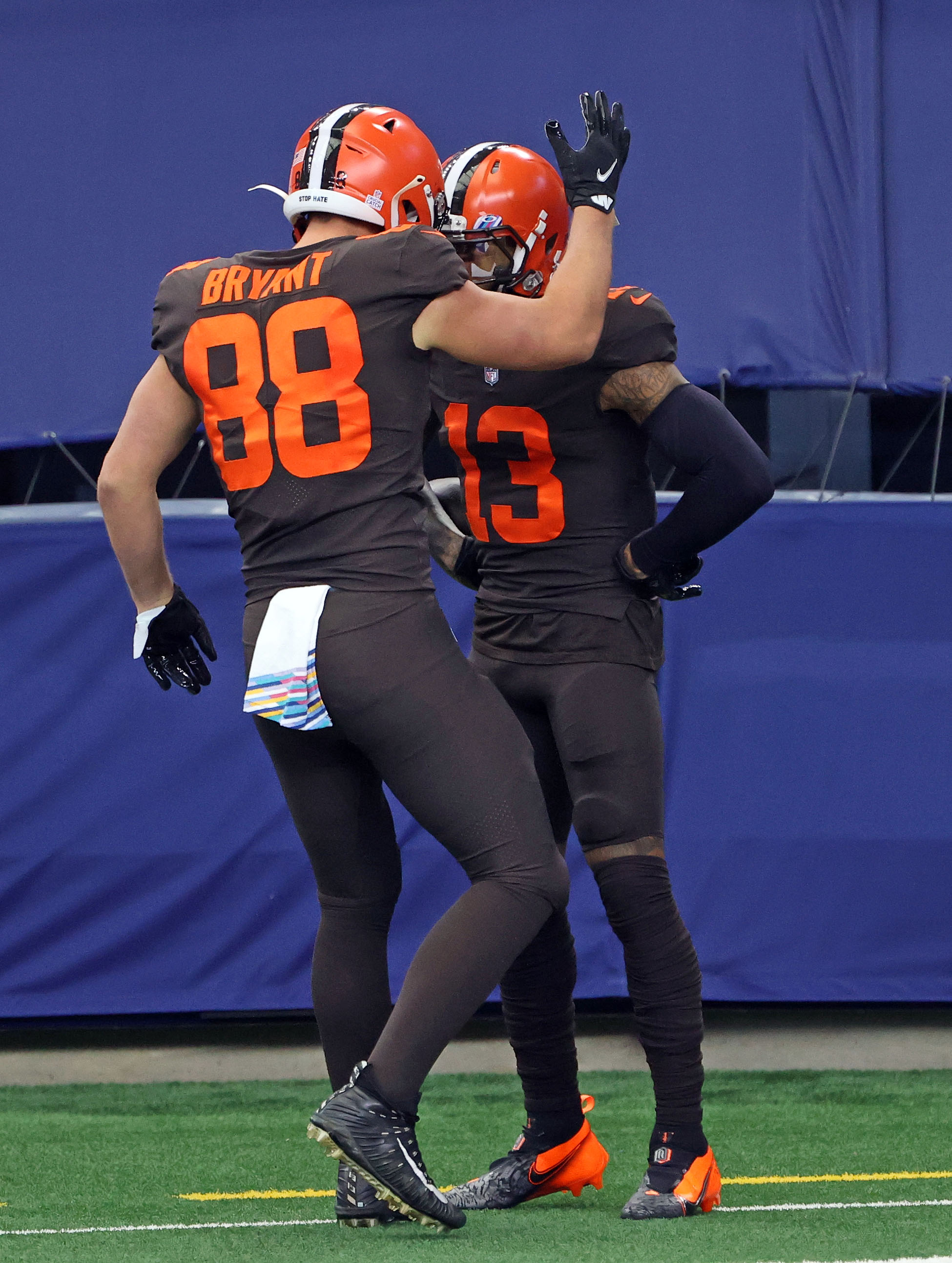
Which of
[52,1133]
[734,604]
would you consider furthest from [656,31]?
[52,1133]

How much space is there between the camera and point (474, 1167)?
3.17 metres

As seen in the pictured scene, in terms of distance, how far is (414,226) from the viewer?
2051mm

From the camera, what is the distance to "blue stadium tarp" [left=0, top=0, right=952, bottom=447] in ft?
14.1

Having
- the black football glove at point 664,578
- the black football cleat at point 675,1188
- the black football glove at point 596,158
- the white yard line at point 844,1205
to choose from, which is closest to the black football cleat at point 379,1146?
the black football cleat at point 675,1188

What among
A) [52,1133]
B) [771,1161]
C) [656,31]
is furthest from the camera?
[656,31]

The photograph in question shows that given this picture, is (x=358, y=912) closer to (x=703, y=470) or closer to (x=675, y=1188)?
(x=675, y=1188)

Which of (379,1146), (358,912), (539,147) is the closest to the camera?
(379,1146)

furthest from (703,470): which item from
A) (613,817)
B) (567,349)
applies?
(613,817)

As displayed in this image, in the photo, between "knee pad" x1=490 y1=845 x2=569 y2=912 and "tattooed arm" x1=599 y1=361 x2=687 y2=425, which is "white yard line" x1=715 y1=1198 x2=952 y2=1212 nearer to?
"knee pad" x1=490 y1=845 x2=569 y2=912

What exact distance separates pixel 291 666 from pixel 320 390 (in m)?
0.37

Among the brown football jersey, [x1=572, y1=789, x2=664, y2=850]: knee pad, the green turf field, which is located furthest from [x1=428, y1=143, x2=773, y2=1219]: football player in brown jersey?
the brown football jersey

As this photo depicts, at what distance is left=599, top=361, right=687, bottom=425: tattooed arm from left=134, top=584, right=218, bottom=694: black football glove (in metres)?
0.74

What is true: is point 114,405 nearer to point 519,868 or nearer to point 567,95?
point 567,95

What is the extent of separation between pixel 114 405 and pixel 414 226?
8.24ft
